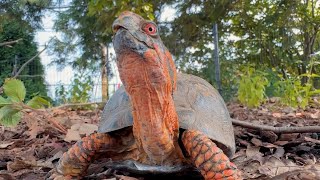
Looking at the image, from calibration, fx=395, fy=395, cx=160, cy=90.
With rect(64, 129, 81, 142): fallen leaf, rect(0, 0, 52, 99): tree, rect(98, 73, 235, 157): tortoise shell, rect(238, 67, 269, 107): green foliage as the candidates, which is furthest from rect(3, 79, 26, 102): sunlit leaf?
rect(0, 0, 52, 99): tree

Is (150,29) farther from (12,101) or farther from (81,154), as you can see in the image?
(12,101)

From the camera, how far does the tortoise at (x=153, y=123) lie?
4.15ft

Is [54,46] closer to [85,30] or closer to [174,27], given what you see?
[85,30]

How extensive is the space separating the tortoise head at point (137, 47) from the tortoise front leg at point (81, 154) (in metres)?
0.41

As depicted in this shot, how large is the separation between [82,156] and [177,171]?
388 millimetres

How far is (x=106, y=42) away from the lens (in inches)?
448

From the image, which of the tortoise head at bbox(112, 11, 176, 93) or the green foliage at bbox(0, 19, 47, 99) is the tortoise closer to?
the tortoise head at bbox(112, 11, 176, 93)

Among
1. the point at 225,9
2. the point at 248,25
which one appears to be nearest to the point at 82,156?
the point at 225,9

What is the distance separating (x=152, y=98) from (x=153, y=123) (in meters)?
0.09

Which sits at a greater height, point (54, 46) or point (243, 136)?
point (54, 46)

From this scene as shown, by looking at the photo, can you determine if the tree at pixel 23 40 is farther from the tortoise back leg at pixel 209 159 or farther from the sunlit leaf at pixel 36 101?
the tortoise back leg at pixel 209 159

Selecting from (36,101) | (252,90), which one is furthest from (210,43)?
(36,101)

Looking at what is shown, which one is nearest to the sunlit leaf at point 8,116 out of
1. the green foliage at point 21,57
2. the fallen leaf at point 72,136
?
the fallen leaf at point 72,136

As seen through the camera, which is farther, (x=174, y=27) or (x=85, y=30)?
(x=85, y=30)
